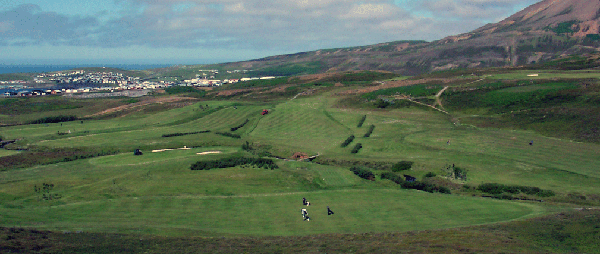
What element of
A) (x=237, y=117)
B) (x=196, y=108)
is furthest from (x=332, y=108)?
(x=196, y=108)

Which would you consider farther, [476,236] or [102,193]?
[102,193]

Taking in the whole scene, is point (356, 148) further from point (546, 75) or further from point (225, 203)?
point (546, 75)

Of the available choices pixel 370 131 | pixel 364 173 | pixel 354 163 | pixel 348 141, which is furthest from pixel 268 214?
pixel 370 131

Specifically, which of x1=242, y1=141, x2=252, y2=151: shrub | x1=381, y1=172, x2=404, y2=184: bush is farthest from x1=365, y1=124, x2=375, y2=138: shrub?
x1=381, y1=172, x2=404, y2=184: bush

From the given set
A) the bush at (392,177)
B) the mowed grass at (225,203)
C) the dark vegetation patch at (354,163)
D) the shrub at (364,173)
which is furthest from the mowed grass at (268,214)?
the dark vegetation patch at (354,163)

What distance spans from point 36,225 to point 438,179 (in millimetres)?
40301

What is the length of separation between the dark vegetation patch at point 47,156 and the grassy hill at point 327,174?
0.97 ft

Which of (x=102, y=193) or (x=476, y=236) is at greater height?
(x=476, y=236)

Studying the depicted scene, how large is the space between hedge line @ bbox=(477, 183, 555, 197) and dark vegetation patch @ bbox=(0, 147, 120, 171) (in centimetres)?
5777

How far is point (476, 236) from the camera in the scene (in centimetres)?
2883

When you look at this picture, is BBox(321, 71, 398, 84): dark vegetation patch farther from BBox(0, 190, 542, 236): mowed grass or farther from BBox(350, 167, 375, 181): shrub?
BBox(0, 190, 542, 236): mowed grass

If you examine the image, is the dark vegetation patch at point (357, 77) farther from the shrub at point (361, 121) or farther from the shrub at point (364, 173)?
the shrub at point (364, 173)

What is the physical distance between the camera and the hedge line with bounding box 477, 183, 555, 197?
4522 cm

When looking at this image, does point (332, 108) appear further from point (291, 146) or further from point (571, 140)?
point (571, 140)
